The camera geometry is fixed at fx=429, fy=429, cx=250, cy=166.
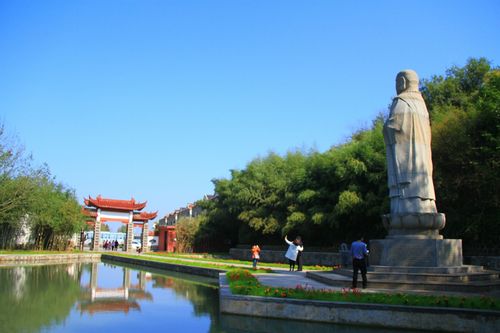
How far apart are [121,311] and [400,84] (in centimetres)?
876

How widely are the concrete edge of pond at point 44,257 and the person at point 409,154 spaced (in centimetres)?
2263

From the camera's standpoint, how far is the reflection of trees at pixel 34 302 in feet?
23.6

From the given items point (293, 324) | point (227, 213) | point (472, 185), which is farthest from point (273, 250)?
point (293, 324)

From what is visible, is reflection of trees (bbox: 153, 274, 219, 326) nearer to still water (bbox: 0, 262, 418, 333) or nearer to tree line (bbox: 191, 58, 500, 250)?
still water (bbox: 0, 262, 418, 333)

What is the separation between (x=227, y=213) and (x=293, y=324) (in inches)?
1002

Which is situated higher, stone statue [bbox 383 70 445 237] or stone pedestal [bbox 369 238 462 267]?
stone statue [bbox 383 70 445 237]

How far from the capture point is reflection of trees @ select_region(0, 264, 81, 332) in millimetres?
7191

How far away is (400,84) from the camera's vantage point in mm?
11359

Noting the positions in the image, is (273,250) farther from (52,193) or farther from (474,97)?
(52,193)

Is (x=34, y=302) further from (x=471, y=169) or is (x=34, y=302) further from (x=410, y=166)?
(x=471, y=169)

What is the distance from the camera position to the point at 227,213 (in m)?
32.5

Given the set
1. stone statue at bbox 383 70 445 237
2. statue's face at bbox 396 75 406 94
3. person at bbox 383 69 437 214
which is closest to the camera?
stone statue at bbox 383 70 445 237

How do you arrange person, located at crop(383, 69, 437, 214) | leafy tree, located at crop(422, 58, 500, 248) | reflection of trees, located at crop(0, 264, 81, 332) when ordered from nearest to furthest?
reflection of trees, located at crop(0, 264, 81, 332) → person, located at crop(383, 69, 437, 214) → leafy tree, located at crop(422, 58, 500, 248)

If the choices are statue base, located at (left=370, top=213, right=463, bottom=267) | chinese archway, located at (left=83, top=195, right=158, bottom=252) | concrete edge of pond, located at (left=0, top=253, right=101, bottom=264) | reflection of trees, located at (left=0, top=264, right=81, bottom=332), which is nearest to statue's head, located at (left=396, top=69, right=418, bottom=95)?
statue base, located at (left=370, top=213, right=463, bottom=267)
